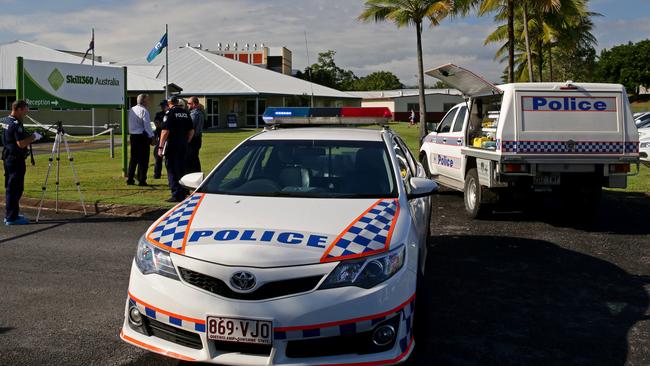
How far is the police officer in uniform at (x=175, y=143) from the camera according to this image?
34.0ft

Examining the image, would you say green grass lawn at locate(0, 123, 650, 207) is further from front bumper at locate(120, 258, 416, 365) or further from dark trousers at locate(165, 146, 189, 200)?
front bumper at locate(120, 258, 416, 365)

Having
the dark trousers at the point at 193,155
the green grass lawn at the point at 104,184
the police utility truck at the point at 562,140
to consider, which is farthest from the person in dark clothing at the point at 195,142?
the police utility truck at the point at 562,140

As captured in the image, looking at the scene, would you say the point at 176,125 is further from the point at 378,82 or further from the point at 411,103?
the point at 378,82

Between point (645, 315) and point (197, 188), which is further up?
point (197, 188)

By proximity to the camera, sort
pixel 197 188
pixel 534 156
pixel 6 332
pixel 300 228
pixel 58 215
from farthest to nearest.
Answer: pixel 58 215, pixel 534 156, pixel 197 188, pixel 6 332, pixel 300 228

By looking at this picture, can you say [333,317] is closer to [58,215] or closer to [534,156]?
[534,156]

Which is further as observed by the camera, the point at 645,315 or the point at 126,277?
the point at 126,277

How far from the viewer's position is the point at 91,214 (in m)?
9.74

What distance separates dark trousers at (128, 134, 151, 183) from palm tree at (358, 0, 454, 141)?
54.5 ft

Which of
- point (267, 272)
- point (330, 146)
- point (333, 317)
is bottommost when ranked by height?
point (333, 317)

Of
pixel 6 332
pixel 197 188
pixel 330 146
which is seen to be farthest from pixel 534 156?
pixel 6 332

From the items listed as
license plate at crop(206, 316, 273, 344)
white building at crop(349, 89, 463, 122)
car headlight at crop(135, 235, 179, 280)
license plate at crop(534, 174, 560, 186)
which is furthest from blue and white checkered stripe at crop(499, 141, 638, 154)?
white building at crop(349, 89, 463, 122)

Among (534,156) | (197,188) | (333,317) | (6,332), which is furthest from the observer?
(534,156)

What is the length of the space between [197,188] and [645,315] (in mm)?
3825
